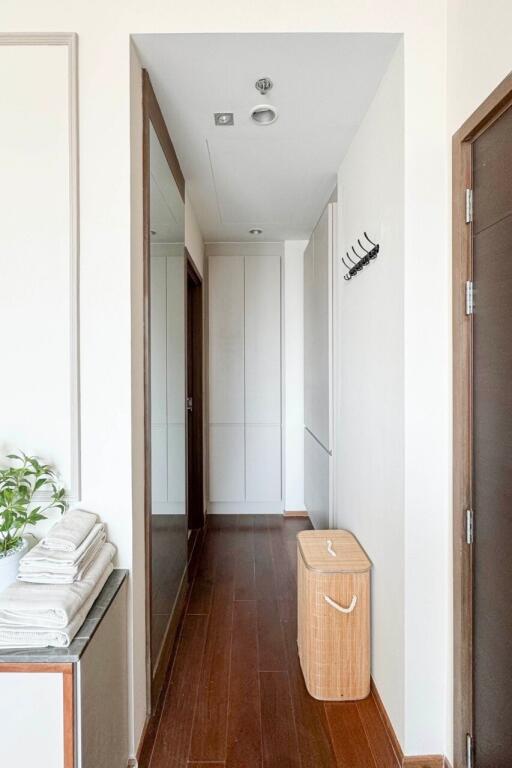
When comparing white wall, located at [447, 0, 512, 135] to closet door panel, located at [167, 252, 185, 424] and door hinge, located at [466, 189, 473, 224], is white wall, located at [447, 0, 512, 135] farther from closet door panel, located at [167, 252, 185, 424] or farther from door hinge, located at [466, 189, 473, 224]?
closet door panel, located at [167, 252, 185, 424]

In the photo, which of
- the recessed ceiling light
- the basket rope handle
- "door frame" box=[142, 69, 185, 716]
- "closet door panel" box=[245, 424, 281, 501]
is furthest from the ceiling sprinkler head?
"closet door panel" box=[245, 424, 281, 501]

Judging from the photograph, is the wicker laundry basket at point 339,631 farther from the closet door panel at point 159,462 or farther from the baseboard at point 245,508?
the baseboard at point 245,508

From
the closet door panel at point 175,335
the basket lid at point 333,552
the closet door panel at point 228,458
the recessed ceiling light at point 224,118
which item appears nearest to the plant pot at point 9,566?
the closet door panel at point 175,335

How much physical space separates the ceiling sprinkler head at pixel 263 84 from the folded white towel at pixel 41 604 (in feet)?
6.15

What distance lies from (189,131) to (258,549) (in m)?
2.80

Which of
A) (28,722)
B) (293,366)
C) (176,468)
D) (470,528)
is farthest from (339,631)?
(293,366)

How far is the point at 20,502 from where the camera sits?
136 cm

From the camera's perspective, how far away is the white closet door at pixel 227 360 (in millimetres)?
4145

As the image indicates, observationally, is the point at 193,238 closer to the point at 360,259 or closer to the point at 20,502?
A: the point at 360,259

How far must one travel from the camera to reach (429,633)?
1509 mm

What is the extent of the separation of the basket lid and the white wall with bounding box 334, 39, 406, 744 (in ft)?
0.17

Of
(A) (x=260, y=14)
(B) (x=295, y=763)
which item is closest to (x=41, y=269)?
(A) (x=260, y=14)

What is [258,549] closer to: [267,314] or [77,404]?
[267,314]

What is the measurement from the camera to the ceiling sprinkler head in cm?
175
